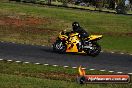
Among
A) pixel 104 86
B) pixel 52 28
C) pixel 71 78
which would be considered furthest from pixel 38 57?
pixel 52 28

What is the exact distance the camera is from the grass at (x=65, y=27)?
33.2 metres

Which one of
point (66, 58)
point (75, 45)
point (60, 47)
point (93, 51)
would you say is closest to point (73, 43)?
point (75, 45)

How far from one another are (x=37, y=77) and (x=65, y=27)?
84.2ft

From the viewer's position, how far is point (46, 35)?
3644cm

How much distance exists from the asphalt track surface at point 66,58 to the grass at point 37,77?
1.75 m

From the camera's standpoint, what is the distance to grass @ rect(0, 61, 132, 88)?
15587 millimetres

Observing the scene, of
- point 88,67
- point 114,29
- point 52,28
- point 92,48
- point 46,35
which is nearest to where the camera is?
point 88,67

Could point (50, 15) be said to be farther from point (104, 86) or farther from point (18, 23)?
point (104, 86)

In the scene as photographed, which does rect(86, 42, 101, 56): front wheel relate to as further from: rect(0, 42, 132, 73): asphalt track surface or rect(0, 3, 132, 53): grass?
rect(0, 3, 132, 53): grass

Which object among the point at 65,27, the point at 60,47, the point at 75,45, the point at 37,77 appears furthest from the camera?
the point at 65,27

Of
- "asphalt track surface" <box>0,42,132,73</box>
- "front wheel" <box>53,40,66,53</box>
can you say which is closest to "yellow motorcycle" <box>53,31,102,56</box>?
"front wheel" <box>53,40,66,53</box>

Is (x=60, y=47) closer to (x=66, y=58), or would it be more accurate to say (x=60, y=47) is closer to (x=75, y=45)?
(x=75, y=45)

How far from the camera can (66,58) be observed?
79.3ft

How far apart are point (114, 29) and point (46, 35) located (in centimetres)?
1194
